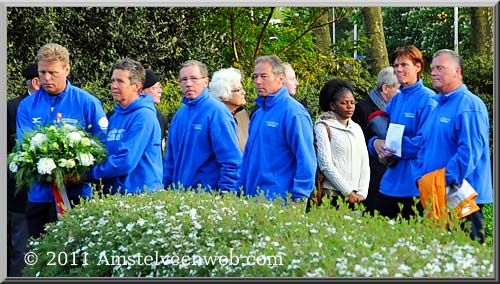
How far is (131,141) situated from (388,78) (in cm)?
237

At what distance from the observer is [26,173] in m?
8.62

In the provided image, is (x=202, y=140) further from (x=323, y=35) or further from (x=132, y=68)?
(x=323, y=35)

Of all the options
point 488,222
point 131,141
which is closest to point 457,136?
point 488,222

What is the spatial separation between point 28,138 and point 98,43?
1.89m

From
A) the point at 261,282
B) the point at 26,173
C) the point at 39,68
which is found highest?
the point at 39,68


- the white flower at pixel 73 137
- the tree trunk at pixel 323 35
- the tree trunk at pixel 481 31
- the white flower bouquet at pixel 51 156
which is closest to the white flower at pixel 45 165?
the white flower bouquet at pixel 51 156

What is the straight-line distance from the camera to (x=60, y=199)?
8.88 metres

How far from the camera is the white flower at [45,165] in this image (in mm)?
8492

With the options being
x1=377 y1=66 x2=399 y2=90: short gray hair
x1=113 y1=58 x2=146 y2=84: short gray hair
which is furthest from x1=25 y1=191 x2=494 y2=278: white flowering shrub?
x1=377 y1=66 x2=399 y2=90: short gray hair

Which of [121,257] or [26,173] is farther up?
[26,173]

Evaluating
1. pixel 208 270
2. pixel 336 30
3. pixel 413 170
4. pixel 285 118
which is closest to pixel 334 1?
pixel 285 118

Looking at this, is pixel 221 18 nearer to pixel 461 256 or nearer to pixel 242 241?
pixel 242 241

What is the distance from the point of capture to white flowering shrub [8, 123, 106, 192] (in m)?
8.55

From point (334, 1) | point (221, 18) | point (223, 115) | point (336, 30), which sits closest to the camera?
point (334, 1)
